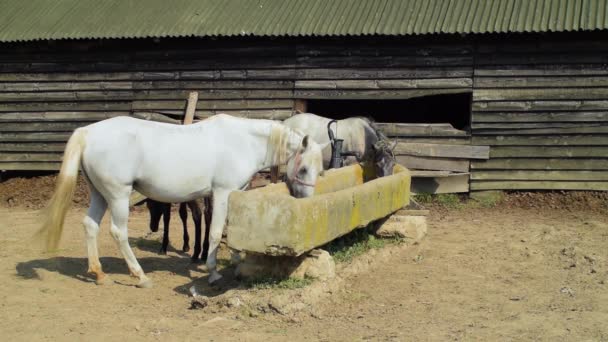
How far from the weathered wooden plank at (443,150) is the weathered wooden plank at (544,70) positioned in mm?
1306

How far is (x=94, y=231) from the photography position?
7.93 meters

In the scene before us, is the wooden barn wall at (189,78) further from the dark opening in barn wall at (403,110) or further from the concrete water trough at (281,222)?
the concrete water trough at (281,222)

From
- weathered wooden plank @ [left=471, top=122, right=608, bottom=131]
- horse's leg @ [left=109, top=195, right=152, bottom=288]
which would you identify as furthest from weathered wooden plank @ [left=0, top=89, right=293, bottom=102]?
horse's leg @ [left=109, top=195, right=152, bottom=288]

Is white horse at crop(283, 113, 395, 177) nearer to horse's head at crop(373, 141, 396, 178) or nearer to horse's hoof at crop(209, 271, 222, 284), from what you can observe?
horse's head at crop(373, 141, 396, 178)

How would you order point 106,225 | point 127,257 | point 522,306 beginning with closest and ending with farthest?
point 522,306 → point 127,257 → point 106,225

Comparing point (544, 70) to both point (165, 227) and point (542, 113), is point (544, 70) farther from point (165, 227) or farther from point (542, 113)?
point (165, 227)

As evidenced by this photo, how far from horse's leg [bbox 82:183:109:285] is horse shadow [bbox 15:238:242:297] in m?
0.18

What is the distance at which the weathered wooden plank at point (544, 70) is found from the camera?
12.6 meters

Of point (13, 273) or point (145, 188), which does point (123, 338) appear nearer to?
point (145, 188)

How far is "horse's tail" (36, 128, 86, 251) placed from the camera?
7574 mm

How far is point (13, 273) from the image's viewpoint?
8.33 metres

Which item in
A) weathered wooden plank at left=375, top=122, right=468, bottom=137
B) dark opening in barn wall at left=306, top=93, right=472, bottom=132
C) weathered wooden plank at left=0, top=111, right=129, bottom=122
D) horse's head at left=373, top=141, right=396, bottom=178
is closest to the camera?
horse's head at left=373, top=141, right=396, bottom=178

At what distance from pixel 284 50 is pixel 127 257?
6993 mm

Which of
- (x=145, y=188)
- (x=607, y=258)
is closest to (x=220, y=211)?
(x=145, y=188)
